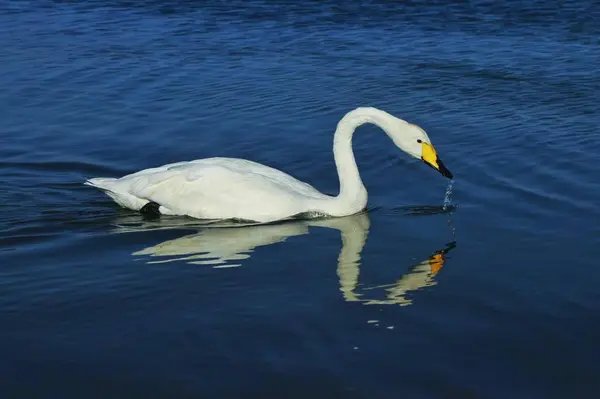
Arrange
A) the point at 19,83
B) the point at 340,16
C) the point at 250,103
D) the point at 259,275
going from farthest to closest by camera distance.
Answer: the point at 340,16 < the point at 19,83 < the point at 250,103 < the point at 259,275

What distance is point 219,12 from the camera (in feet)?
69.4

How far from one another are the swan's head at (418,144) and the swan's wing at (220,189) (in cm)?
103

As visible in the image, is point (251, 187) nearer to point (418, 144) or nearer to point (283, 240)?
point (283, 240)

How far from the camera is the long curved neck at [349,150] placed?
431 inches

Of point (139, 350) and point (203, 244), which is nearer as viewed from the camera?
point (139, 350)

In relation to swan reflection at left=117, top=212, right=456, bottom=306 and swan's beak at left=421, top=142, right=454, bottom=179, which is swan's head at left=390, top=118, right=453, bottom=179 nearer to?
swan's beak at left=421, top=142, right=454, bottom=179

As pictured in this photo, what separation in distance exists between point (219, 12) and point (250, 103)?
677 cm

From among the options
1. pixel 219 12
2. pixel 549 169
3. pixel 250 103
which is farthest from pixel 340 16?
pixel 549 169

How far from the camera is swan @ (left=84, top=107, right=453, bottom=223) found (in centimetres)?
1072

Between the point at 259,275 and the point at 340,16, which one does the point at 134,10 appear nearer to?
the point at 340,16

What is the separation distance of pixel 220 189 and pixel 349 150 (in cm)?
142

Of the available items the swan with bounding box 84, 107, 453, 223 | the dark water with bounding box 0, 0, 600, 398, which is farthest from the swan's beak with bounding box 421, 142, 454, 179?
the dark water with bounding box 0, 0, 600, 398

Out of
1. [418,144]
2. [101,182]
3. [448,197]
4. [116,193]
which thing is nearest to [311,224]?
[418,144]

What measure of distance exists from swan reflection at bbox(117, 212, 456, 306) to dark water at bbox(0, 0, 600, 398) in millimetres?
32
